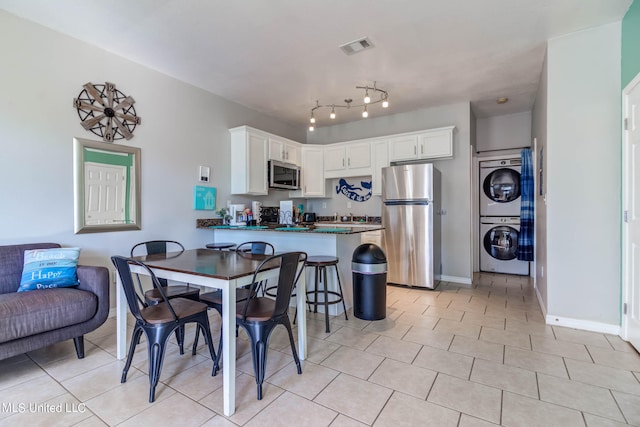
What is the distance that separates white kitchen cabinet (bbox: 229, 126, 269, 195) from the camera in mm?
4469

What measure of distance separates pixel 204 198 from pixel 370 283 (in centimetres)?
250

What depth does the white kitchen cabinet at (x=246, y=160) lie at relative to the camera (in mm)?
4469

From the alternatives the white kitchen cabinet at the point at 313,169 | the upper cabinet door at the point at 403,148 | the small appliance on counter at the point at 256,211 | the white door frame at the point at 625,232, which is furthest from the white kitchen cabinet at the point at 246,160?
the white door frame at the point at 625,232

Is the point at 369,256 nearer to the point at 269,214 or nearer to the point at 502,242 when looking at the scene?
the point at 269,214

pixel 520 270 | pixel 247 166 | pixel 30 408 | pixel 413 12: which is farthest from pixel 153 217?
pixel 520 270

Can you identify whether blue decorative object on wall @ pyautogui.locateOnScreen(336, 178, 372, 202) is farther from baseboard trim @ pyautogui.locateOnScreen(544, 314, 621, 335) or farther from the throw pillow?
the throw pillow

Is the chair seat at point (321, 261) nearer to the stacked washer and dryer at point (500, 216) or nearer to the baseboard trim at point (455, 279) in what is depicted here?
the baseboard trim at point (455, 279)

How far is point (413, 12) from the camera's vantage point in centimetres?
256

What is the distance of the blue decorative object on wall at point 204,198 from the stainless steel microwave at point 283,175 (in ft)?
3.13

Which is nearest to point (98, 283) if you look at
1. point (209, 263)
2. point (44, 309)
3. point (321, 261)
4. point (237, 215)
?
point (44, 309)

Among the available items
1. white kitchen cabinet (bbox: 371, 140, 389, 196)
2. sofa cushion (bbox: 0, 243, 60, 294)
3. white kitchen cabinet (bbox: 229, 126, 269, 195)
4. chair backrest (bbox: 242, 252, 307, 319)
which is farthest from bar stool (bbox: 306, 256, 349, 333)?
sofa cushion (bbox: 0, 243, 60, 294)

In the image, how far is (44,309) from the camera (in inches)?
83.4

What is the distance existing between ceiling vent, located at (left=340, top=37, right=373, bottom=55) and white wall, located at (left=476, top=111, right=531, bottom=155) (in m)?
3.46

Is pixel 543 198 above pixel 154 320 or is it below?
above
